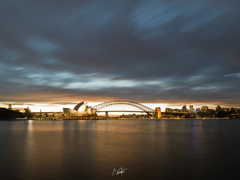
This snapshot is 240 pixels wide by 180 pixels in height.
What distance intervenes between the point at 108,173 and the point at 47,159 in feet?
20.5

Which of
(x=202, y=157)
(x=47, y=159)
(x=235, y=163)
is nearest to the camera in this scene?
(x=235, y=163)

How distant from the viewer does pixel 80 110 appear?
166875 millimetres

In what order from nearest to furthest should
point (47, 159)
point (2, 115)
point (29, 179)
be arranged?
1. point (29, 179)
2. point (47, 159)
3. point (2, 115)

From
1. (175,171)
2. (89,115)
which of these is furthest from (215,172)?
(89,115)

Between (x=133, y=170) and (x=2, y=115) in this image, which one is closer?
(x=133, y=170)

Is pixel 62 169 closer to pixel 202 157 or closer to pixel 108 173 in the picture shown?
pixel 108 173

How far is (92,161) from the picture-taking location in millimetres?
16531

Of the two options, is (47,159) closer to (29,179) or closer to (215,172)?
(29,179)

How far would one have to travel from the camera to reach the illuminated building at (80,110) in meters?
166

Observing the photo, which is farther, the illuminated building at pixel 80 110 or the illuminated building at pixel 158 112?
the illuminated building at pixel 158 112

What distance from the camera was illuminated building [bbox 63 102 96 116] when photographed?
16561 cm

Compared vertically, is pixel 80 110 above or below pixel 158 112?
above

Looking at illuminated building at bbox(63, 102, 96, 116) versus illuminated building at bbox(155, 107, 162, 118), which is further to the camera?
illuminated building at bbox(155, 107, 162, 118)

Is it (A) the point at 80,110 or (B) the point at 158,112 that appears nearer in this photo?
(A) the point at 80,110
